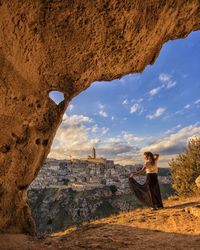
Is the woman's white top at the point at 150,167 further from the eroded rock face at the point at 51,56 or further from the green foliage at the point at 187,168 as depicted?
the green foliage at the point at 187,168

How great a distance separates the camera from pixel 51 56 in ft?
20.8

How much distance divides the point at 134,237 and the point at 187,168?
12693mm

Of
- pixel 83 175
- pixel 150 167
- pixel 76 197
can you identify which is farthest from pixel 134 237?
pixel 83 175

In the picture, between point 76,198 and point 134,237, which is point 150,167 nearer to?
point 134,237

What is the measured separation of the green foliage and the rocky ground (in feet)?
32.0

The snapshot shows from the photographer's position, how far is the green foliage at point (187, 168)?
719 inches

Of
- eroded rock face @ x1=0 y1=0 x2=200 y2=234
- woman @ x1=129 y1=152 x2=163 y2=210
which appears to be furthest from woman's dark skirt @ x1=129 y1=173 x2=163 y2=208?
eroded rock face @ x1=0 y1=0 x2=200 y2=234

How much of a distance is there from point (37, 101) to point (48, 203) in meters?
50.3

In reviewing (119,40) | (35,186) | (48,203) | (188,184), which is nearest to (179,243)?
(119,40)

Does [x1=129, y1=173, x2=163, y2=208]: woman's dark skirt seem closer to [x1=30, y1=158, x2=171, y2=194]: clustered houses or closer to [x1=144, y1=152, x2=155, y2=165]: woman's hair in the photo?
[x1=144, y1=152, x2=155, y2=165]: woman's hair

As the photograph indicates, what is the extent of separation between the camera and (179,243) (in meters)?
5.91

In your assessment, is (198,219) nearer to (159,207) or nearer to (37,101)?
(159,207)

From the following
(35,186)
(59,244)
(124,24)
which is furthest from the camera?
(35,186)

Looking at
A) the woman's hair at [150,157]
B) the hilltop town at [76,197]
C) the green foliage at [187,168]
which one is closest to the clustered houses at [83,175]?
the hilltop town at [76,197]
